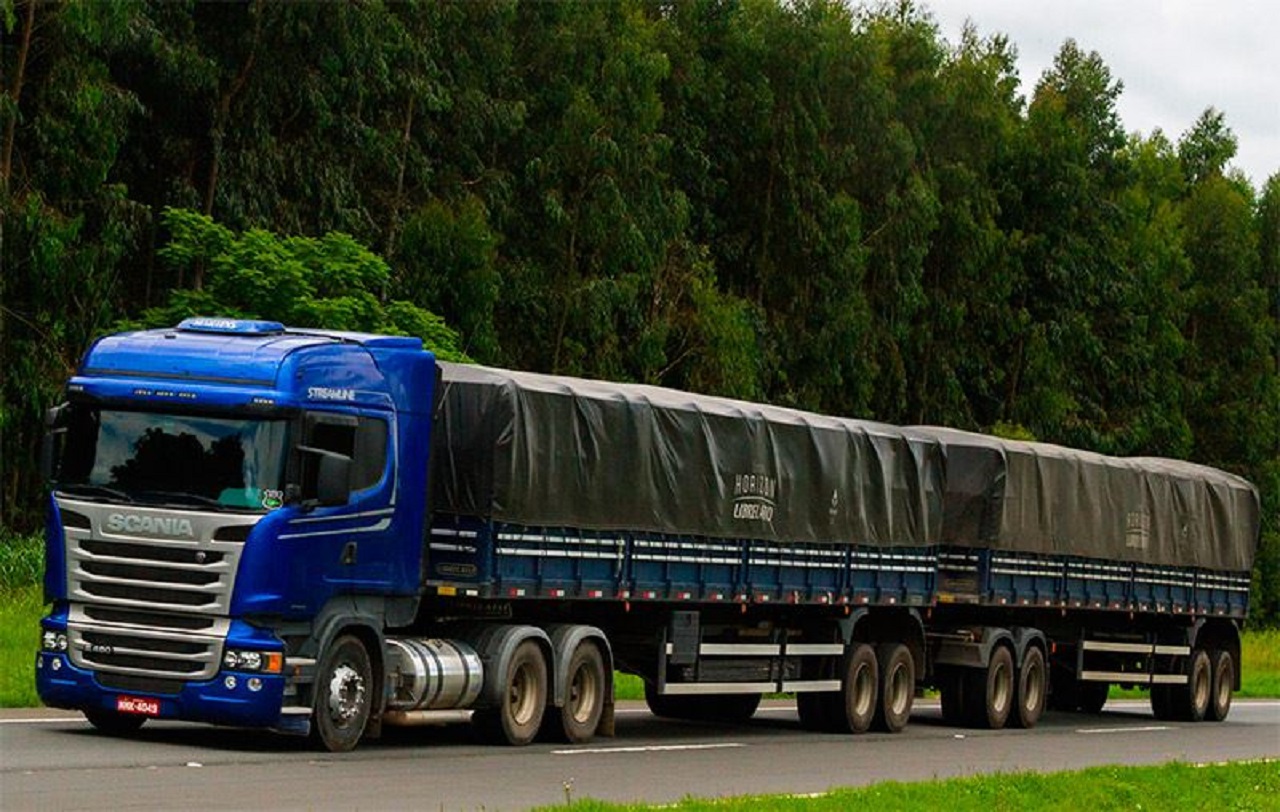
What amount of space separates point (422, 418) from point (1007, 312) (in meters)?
58.6

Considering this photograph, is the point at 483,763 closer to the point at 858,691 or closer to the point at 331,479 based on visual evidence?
the point at 331,479

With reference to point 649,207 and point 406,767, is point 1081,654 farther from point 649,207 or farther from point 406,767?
point 649,207

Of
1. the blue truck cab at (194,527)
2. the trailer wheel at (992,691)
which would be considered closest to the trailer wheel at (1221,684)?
the trailer wheel at (992,691)

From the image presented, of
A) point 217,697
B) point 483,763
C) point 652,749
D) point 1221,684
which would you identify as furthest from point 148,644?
point 1221,684

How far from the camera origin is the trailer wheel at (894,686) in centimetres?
2975

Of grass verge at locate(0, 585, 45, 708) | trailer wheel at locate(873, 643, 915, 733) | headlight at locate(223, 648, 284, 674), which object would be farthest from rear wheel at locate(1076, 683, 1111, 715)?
headlight at locate(223, 648, 284, 674)

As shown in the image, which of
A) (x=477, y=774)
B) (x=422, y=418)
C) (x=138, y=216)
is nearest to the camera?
(x=477, y=774)

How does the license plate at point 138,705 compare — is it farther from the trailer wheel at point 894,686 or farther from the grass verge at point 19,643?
the trailer wheel at point 894,686

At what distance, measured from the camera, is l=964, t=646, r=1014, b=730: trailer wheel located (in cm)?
3172

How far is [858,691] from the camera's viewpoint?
29375 millimetres

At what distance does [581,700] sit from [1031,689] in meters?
11.0

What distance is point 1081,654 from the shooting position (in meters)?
35.2

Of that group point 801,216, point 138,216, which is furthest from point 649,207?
point 138,216

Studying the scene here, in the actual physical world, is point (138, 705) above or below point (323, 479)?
below
